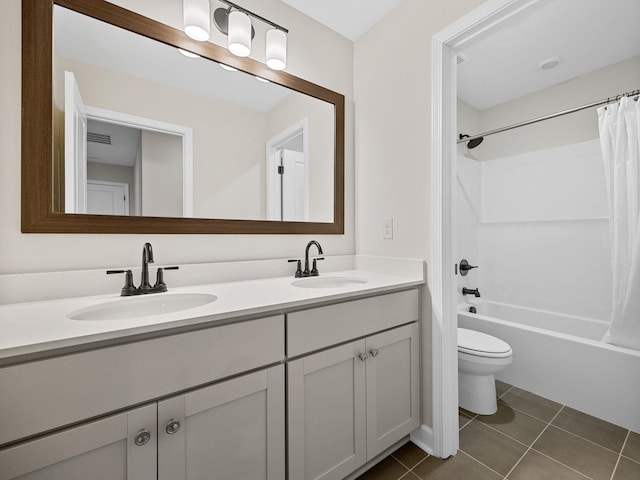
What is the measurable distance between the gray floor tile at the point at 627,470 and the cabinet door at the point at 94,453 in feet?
6.18

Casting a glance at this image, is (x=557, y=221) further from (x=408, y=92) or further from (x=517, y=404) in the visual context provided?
(x=408, y=92)

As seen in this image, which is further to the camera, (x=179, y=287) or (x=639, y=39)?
(x=639, y=39)

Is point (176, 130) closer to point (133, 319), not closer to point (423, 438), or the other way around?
point (133, 319)

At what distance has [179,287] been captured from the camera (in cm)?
124

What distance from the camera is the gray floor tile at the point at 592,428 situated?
146cm

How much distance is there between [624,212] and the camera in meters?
1.76

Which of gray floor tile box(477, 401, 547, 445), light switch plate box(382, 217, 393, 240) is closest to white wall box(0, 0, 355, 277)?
light switch plate box(382, 217, 393, 240)

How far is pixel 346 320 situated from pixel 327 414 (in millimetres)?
359

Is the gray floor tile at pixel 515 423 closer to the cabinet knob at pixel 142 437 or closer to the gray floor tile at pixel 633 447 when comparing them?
the gray floor tile at pixel 633 447

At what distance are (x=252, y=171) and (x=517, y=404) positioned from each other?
85.0 inches

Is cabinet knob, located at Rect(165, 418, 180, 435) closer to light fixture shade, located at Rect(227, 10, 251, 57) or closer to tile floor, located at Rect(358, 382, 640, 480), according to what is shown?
tile floor, located at Rect(358, 382, 640, 480)

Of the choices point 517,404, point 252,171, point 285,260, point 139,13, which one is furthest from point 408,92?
point 517,404

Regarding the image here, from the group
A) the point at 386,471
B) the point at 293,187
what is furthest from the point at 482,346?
the point at 293,187

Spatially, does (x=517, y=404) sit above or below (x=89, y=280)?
below
